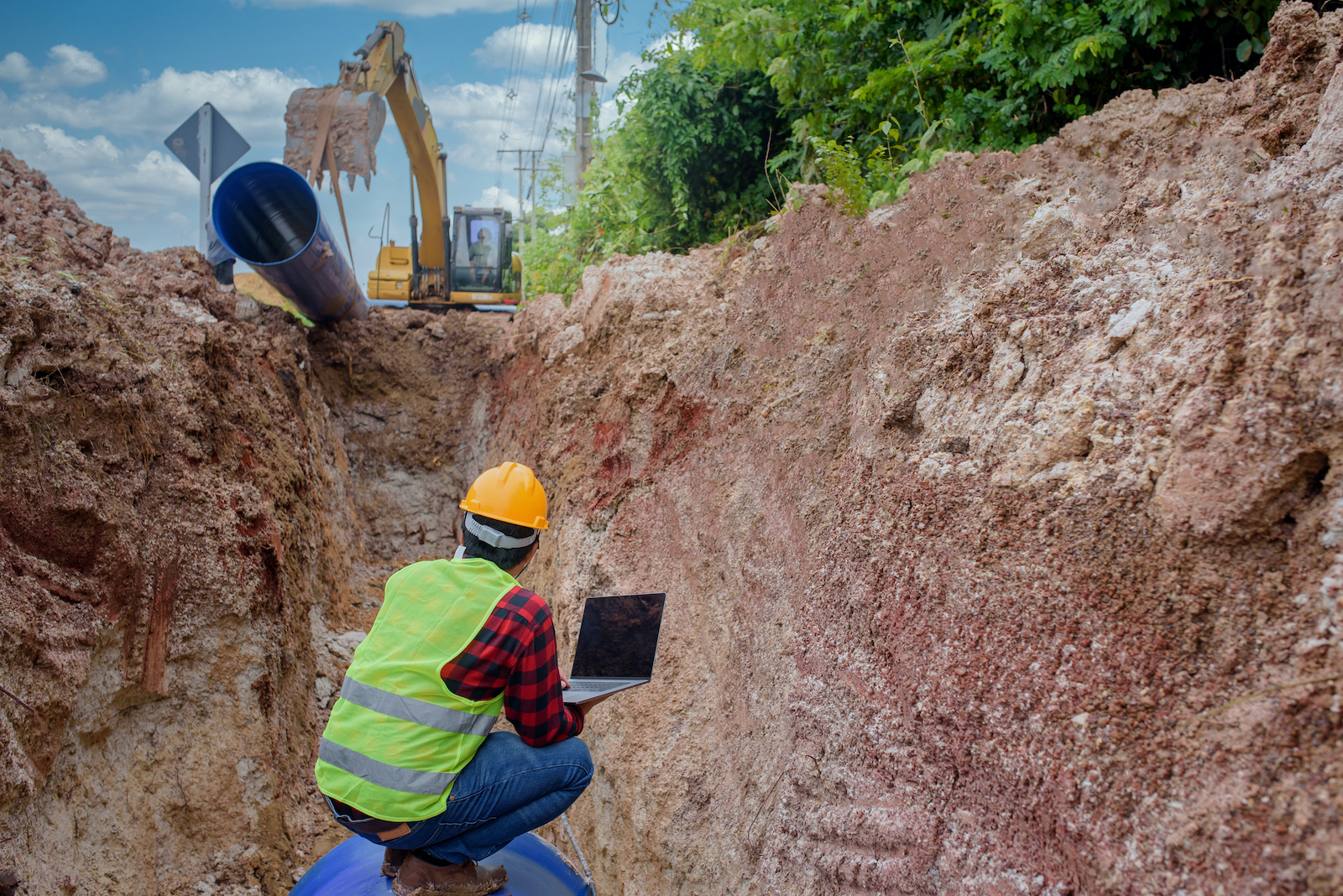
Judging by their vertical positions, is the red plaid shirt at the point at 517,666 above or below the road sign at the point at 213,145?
below

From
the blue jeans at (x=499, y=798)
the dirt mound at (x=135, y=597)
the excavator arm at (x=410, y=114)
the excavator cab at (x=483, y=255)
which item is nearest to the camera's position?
the blue jeans at (x=499, y=798)

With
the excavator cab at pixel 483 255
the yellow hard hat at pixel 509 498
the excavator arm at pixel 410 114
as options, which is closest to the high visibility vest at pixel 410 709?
the yellow hard hat at pixel 509 498

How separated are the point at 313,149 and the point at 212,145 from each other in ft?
2.87

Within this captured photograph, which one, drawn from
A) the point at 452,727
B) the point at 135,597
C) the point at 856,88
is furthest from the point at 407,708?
the point at 856,88

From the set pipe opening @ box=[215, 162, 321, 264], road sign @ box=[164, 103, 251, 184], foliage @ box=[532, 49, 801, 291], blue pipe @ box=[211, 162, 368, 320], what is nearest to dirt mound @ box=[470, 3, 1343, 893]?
foliage @ box=[532, 49, 801, 291]

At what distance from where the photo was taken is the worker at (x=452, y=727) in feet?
7.48

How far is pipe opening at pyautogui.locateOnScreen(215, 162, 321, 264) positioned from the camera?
7.57 metres

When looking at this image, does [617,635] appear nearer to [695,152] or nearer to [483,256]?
[695,152]

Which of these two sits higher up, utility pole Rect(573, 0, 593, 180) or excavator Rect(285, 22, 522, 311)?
utility pole Rect(573, 0, 593, 180)

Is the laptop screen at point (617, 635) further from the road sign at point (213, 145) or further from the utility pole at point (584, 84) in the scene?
the utility pole at point (584, 84)

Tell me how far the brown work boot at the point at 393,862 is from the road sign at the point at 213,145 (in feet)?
22.2

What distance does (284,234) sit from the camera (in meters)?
8.16

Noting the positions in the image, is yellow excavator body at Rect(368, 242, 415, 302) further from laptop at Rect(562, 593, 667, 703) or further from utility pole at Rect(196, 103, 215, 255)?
laptop at Rect(562, 593, 667, 703)

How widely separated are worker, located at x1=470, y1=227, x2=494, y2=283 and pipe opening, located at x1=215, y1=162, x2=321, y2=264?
13.3ft
